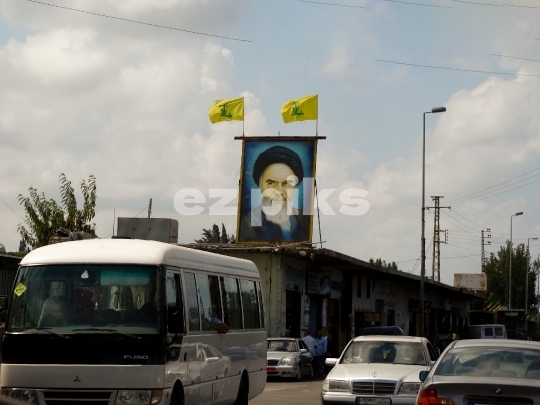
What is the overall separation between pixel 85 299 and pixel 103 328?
18.1 inches

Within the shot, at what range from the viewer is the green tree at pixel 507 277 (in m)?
122

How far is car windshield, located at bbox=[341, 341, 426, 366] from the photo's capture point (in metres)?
16.9

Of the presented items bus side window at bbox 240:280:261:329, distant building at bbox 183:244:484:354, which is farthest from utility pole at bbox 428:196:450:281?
bus side window at bbox 240:280:261:329

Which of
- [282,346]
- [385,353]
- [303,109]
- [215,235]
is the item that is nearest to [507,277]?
[215,235]

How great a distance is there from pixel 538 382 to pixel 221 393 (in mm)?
6173

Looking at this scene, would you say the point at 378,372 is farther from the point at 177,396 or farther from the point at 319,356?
the point at 319,356

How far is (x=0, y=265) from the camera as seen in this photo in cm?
2358

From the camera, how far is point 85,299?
1209 cm

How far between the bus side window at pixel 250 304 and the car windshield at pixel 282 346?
41.4 feet

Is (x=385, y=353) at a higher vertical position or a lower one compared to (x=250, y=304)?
lower

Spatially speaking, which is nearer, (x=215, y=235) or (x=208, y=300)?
(x=208, y=300)

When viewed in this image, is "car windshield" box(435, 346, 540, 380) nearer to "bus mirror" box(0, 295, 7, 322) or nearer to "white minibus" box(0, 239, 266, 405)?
"white minibus" box(0, 239, 266, 405)

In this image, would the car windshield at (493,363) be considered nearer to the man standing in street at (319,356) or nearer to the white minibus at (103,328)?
the white minibus at (103,328)

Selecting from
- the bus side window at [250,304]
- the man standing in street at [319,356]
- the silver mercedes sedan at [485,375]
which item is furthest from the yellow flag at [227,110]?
the silver mercedes sedan at [485,375]
